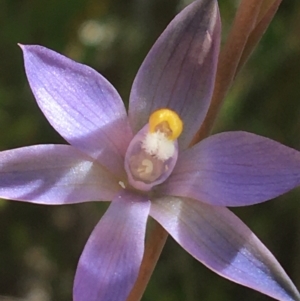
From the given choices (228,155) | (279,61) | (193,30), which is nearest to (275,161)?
(228,155)

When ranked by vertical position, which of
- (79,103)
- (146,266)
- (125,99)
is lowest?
(125,99)

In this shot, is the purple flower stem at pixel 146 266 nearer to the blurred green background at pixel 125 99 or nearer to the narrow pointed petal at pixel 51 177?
the narrow pointed petal at pixel 51 177

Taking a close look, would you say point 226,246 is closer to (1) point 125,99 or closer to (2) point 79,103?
(2) point 79,103

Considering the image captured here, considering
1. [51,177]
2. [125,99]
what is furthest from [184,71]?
[125,99]

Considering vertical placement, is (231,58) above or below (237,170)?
above

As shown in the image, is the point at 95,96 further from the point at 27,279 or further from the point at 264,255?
the point at 27,279

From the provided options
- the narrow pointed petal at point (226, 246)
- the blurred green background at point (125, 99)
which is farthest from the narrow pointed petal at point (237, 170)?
the blurred green background at point (125, 99)
